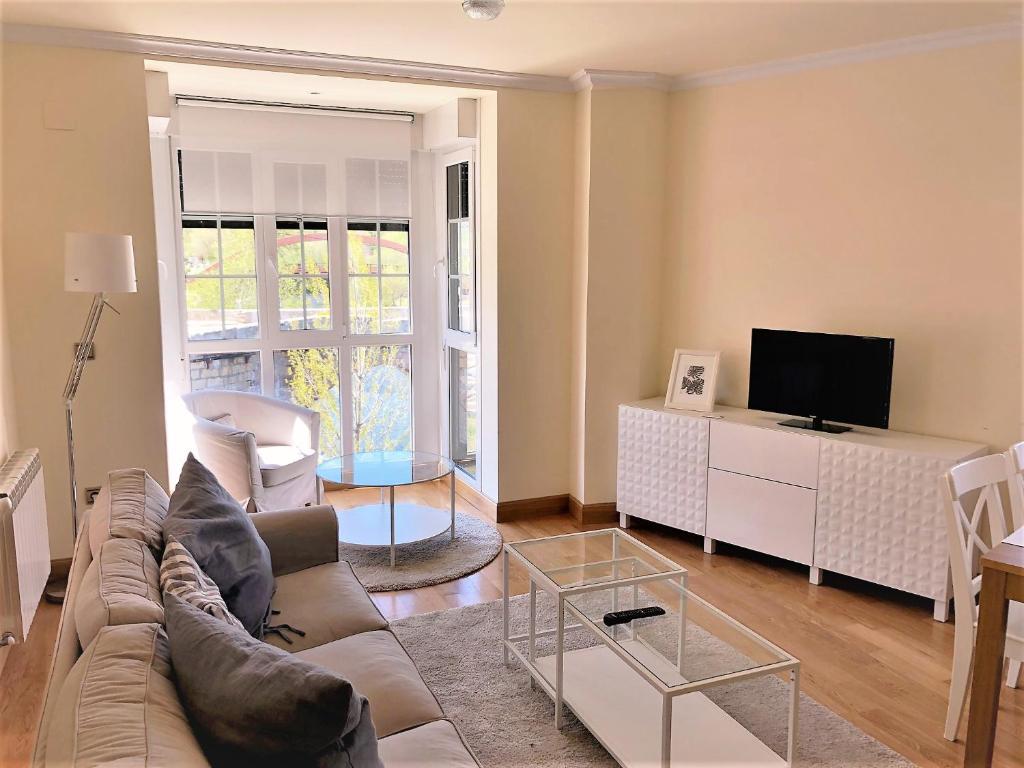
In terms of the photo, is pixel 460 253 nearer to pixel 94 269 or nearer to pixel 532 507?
pixel 532 507

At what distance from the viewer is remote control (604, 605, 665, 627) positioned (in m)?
2.58

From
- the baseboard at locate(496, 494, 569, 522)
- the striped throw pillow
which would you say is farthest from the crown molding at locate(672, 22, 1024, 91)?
the striped throw pillow

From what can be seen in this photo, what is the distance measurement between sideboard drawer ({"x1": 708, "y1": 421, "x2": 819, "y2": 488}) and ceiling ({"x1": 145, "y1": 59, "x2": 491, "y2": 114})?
233 centimetres

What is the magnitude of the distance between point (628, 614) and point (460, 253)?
10.4ft

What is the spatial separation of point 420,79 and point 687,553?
9.53 ft

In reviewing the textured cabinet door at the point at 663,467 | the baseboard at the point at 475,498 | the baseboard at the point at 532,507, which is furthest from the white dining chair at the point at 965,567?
the baseboard at the point at 475,498

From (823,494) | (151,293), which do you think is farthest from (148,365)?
(823,494)

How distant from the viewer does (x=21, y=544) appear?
10.1ft

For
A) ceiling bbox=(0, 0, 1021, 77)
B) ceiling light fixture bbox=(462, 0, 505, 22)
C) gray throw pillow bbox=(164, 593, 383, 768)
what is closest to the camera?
gray throw pillow bbox=(164, 593, 383, 768)

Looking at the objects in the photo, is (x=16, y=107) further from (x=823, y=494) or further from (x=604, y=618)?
(x=823, y=494)

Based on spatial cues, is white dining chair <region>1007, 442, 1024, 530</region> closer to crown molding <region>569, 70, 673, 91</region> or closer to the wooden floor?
the wooden floor

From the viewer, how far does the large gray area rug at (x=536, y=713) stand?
255cm

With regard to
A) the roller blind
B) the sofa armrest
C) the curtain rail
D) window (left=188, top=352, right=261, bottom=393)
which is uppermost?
the curtain rail

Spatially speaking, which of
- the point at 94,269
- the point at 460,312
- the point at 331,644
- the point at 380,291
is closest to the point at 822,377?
the point at 460,312
